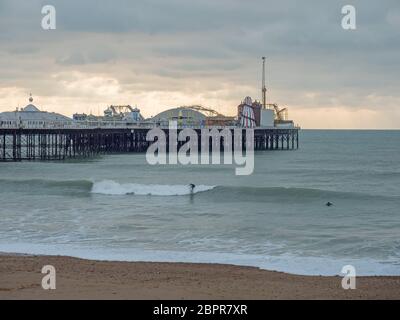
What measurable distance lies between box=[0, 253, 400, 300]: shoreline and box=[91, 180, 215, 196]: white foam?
18.2m

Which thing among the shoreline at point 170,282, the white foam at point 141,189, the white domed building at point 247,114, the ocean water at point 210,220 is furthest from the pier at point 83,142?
the shoreline at point 170,282

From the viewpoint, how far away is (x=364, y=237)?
65.1ft

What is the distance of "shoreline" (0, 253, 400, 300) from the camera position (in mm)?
12023

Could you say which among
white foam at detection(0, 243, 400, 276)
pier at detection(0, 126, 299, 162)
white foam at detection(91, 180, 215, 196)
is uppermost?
pier at detection(0, 126, 299, 162)

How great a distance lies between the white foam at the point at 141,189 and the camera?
34.1 m

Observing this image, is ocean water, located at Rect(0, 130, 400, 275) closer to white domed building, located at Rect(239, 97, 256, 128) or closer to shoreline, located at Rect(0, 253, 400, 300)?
shoreline, located at Rect(0, 253, 400, 300)

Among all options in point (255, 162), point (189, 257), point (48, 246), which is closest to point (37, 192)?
point (48, 246)

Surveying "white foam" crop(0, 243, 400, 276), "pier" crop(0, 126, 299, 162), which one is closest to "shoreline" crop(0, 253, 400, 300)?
"white foam" crop(0, 243, 400, 276)

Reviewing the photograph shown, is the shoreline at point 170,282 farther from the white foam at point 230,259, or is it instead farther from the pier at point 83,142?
the pier at point 83,142

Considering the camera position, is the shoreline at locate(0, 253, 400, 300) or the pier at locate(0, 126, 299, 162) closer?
→ the shoreline at locate(0, 253, 400, 300)

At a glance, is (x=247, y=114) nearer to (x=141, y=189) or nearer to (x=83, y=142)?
(x=83, y=142)

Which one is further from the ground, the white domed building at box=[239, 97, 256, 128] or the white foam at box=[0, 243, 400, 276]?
the white domed building at box=[239, 97, 256, 128]
